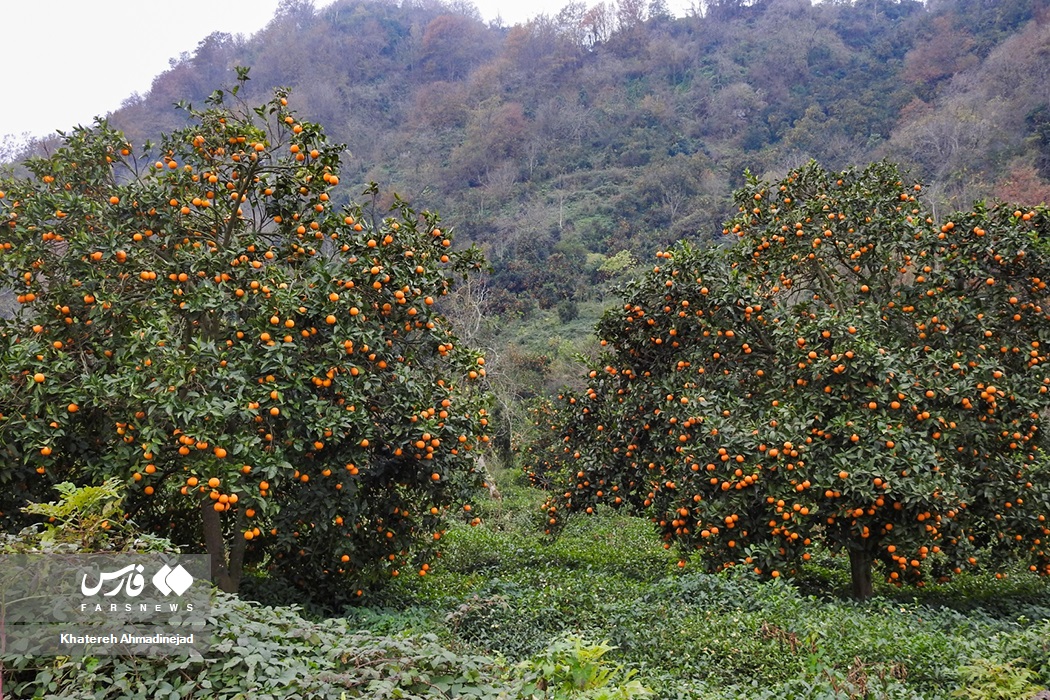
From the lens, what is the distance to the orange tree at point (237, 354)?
5258mm

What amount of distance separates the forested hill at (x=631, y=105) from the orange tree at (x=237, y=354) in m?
19.7

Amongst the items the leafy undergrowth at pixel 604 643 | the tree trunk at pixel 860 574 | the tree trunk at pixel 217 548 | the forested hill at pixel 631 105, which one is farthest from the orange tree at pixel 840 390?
the forested hill at pixel 631 105

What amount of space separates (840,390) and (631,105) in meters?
37.1

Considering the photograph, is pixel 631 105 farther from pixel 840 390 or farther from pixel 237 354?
pixel 237 354

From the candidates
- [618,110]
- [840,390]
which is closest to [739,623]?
[840,390]

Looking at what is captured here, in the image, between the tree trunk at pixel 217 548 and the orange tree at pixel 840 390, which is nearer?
the tree trunk at pixel 217 548

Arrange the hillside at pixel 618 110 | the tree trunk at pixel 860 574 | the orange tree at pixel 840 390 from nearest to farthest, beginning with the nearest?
the orange tree at pixel 840 390
the tree trunk at pixel 860 574
the hillside at pixel 618 110

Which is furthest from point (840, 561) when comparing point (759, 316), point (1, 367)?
point (1, 367)

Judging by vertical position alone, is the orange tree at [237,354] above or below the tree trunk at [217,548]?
above

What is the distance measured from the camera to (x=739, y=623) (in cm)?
529

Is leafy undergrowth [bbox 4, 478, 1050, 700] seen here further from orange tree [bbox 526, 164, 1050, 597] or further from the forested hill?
the forested hill

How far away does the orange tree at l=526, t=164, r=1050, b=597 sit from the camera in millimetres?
6426

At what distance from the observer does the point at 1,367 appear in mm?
5250

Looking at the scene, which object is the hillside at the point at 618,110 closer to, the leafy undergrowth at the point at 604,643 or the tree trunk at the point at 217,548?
the leafy undergrowth at the point at 604,643
